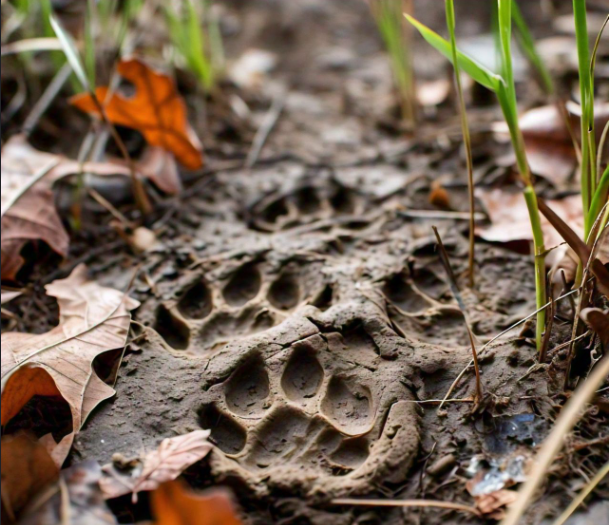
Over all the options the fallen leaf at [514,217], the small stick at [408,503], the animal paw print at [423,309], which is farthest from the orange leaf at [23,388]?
the fallen leaf at [514,217]

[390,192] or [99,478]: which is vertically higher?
[390,192]

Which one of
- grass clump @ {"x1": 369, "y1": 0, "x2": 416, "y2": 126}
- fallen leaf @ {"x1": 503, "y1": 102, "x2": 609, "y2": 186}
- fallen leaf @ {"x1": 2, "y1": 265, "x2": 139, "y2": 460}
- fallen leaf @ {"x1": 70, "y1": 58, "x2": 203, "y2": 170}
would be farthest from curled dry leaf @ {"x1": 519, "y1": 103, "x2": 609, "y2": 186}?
fallen leaf @ {"x1": 2, "y1": 265, "x2": 139, "y2": 460}

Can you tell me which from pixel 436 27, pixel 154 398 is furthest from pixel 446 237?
pixel 436 27

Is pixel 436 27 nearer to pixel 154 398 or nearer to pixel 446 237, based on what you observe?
pixel 446 237

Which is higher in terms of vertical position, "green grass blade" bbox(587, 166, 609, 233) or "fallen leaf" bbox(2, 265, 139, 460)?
"green grass blade" bbox(587, 166, 609, 233)

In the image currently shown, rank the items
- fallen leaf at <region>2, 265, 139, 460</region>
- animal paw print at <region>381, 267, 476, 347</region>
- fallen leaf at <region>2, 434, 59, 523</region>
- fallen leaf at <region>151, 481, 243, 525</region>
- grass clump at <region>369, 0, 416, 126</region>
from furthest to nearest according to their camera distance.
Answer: grass clump at <region>369, 0, 416, 126</region>
animal paw print at <region>381, 267, 476, 347</region>
fallen leaf at <region>2, 265, 139, 460</region>
fallen leaf at <region>2, 434, 59, 523</region>
fallen leaf at <region>151, 481, 243, 525</region>

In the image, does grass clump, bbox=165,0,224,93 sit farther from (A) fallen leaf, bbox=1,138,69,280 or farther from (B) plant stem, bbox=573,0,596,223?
(B) plant stem, bbox=573,0,596,223
